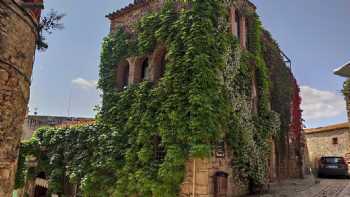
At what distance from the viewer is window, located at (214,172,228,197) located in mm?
7659

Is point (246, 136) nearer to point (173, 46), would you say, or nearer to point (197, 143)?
point (197, 143)

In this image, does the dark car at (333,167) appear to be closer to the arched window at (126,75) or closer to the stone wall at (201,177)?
the stone wall at (201,177)

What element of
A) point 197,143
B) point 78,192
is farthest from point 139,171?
point 78,192

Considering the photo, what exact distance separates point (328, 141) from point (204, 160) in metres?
18.3

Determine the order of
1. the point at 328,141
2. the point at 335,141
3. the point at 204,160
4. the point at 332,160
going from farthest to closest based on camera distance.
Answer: the point at 328,141 → the point at 335,141 → the point at 332,160 → the point at 204,160

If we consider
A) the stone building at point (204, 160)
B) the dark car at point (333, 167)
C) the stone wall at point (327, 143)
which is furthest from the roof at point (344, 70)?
the stone wall at point (327, 143)

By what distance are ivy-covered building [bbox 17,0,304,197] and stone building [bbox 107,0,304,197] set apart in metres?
0.04

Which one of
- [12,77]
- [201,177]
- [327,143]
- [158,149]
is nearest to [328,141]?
[327,143]

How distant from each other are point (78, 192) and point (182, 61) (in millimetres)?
6555

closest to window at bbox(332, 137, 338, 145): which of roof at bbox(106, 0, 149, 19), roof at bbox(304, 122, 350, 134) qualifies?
roof at bbox(304, 122, 350, 134)

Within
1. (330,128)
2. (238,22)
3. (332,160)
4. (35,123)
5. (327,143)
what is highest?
(238,22)

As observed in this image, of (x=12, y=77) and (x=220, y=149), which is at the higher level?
(x=12, y=77)

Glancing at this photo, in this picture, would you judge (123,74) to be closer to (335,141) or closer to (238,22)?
(238,22)

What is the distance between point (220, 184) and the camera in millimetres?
7770
